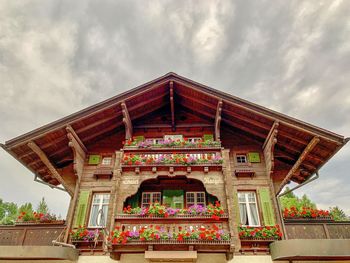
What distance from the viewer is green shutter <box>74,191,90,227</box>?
12.8 metres

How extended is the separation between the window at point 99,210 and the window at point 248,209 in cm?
719

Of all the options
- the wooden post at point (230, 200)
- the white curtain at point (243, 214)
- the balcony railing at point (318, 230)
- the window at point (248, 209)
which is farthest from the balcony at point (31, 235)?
the balcony railing at point (318, 230)

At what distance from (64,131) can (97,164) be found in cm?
270

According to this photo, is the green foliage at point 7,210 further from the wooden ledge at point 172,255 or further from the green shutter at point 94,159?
the wooden ledge at point 172,255

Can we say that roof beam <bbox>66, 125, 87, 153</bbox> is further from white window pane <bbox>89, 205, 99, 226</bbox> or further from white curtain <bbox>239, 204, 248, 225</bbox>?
white curtain <bbox>239, 204, 248, 225</bbox>

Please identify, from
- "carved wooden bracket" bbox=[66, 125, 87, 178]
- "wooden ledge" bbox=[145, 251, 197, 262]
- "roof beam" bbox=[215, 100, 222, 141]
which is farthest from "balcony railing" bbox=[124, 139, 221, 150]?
"wooden ledge" bbox=[145, 251, 197, 262]

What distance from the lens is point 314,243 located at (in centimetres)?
966

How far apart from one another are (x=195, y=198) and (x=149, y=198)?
101 inches

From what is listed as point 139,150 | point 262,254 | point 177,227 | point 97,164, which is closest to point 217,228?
point 177,227

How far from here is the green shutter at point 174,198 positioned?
13.2 meters

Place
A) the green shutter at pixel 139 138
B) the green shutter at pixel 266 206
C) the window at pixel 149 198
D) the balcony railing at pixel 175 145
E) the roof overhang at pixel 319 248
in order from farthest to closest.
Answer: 1. the green shutter at pixel 139 138
2. the balcony railing at pixel 175 145
3. the window at pixel 149 198
4. the green shutter at pixel 266 206
5. the roof overhang at pixel 319 248

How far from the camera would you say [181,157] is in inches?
521

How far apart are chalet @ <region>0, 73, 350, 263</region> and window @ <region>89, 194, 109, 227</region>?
6 cm

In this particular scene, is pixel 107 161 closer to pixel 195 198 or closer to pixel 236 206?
pixel 195 198
